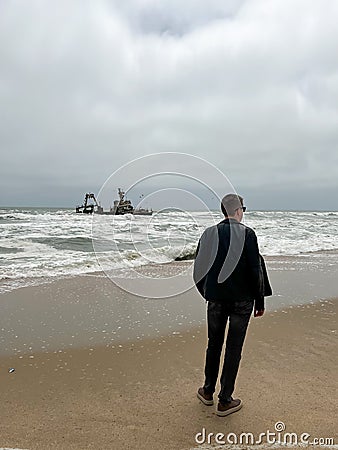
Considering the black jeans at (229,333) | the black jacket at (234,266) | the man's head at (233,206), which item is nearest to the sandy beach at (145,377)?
the black jeans at (229,333)

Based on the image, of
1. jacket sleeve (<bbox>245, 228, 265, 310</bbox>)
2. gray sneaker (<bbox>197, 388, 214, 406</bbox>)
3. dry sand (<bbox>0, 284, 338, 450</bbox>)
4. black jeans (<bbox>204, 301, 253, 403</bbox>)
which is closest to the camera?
dry sand (<bbox>0, 284, 338, 450</bbox>)

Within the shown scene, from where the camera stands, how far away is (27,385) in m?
3.66

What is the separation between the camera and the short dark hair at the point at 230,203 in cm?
316

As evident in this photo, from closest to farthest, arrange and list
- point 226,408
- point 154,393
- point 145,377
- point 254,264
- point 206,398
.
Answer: point 254,264
point 226,408
point 206,398
point 154,393
point 145,377

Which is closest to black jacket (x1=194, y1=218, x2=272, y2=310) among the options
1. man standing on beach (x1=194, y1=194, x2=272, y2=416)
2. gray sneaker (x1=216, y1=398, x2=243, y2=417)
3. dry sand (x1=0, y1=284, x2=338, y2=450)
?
man standing on beach (x1=194, y1=194, x2=272, y2=416)

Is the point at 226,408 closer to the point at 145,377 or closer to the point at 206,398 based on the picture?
the point at 206,398

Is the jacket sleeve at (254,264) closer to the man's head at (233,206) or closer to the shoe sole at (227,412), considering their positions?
the man's head at (233,206)

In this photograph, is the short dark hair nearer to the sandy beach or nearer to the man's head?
the man's head

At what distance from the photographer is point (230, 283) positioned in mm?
3027

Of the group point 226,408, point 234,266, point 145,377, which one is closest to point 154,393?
point 145,377

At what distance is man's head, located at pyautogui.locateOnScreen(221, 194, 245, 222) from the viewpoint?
3.15m

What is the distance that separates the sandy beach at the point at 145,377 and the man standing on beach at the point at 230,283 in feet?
1.18

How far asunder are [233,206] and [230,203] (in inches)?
1.4

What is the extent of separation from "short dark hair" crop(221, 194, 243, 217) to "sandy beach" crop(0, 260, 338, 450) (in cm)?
165
